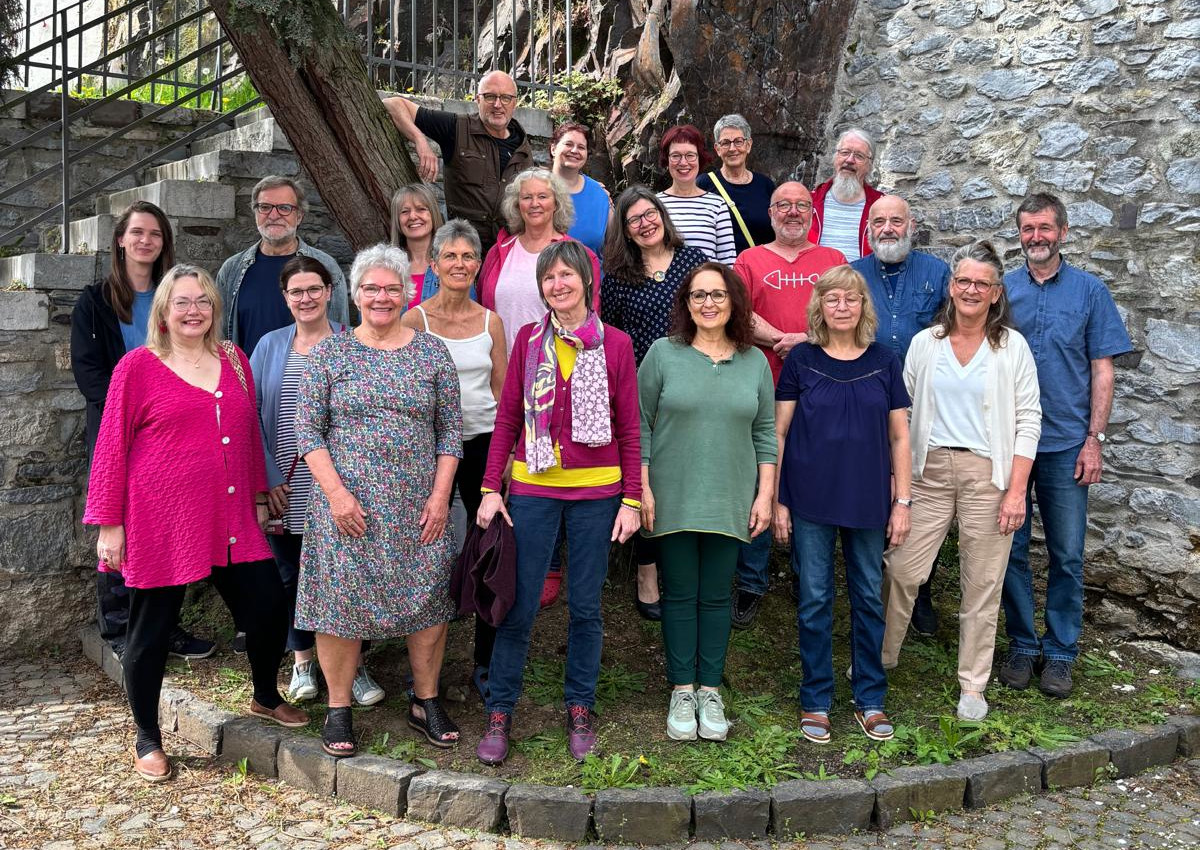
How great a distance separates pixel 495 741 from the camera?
13.2 feet

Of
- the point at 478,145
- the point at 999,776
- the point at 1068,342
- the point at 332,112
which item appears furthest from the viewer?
the point at 478,145

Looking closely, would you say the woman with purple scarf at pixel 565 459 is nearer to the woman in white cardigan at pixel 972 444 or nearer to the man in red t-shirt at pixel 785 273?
the man in red t-shirt at pixel 785 273

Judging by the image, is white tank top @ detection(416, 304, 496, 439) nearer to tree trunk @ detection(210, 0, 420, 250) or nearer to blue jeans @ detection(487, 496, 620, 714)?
blue jeans @ detection(487, 496, 620, 714)

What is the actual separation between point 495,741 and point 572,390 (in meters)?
1.37

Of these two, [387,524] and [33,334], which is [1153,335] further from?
[33,334]

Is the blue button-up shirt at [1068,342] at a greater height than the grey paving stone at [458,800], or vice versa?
the blue button-up shirt at [1068,342]

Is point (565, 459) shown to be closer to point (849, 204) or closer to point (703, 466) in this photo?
point (703, 466)

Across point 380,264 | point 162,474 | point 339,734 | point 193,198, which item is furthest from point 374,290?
point 193,198

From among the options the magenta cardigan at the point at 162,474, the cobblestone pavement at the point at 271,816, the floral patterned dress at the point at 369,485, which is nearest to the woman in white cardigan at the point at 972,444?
the cobblestone pavement at the point at 271,816

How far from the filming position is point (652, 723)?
14.3 ft

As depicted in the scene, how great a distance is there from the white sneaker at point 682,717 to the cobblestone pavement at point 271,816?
1.82 feet

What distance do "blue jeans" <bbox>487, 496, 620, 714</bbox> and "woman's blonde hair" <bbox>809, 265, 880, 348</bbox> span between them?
3.57ft

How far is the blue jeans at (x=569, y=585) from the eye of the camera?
3965 mm

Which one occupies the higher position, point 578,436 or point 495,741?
point 578,436
